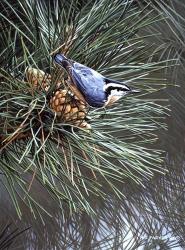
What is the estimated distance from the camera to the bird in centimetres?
32

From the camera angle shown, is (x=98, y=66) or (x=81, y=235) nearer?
(x=98, y=66)

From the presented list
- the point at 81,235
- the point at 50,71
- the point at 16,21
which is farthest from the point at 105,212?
the point at 50,71

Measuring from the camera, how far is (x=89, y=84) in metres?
0.32

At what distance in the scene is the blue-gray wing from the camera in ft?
1.04

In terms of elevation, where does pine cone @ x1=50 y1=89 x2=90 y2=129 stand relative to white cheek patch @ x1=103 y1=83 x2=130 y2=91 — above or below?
below

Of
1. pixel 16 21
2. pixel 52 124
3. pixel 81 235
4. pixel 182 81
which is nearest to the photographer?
pixel 52 124

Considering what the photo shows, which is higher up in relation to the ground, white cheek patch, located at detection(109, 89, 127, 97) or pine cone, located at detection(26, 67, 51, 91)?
pine cone, located at detection(26, 67, 51, 91)

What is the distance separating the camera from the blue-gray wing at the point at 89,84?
1.04 feet

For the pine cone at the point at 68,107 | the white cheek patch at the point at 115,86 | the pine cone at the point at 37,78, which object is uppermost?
the pine cone at the point at 37,78

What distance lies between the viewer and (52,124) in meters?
0.32

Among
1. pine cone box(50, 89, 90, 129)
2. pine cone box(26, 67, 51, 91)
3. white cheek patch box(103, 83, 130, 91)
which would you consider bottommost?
pine cone box(50, 89, 90, 129)

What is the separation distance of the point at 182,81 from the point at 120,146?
0.38 m

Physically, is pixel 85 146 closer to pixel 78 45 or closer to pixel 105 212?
pixel 78 45

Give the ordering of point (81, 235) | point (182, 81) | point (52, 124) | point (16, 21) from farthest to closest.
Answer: point (81, 235)
point (182, 81)
point (16, 21)
point (52, 124)
